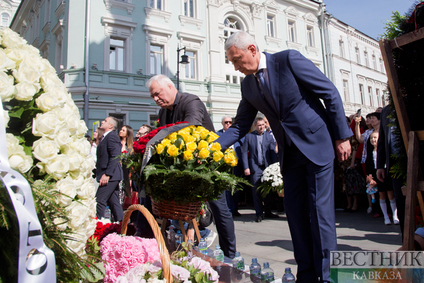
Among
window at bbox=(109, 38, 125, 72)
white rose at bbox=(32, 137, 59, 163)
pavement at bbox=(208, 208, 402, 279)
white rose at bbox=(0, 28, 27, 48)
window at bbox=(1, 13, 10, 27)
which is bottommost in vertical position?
pavement at bbox=(208, 208, 402, 279)

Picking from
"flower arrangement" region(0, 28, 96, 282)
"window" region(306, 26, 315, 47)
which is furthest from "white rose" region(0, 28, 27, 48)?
"window" region(306, 26, 315, 47)

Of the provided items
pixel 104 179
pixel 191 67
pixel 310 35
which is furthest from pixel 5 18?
pixel 104 179

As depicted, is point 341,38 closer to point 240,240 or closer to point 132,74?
point 132,74

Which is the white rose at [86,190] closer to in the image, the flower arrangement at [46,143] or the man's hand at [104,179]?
the flower arrangement at [46,143]

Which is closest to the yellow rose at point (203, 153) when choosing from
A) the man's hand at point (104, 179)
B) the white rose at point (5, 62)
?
the white rose at point (5, 62)

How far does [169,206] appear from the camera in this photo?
89.6 inches

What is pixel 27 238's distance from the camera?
703mm

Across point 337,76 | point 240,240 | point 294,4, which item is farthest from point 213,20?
point 240,240

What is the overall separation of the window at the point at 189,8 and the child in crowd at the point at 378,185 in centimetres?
1525

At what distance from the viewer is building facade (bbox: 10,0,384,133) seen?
1533 centimetres

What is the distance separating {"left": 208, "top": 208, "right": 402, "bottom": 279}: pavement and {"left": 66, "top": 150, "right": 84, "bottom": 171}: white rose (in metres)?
2.54

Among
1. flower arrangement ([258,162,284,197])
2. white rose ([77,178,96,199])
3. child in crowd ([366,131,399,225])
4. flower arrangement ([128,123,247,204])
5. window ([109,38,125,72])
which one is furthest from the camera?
window ([109,38,125,72])

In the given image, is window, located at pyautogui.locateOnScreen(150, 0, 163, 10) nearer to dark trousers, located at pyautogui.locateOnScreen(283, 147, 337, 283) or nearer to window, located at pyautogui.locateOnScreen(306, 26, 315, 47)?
window, located at pyautogui.locateOnScreen(306, 26, 315, 47)

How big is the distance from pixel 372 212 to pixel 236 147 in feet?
10.6
